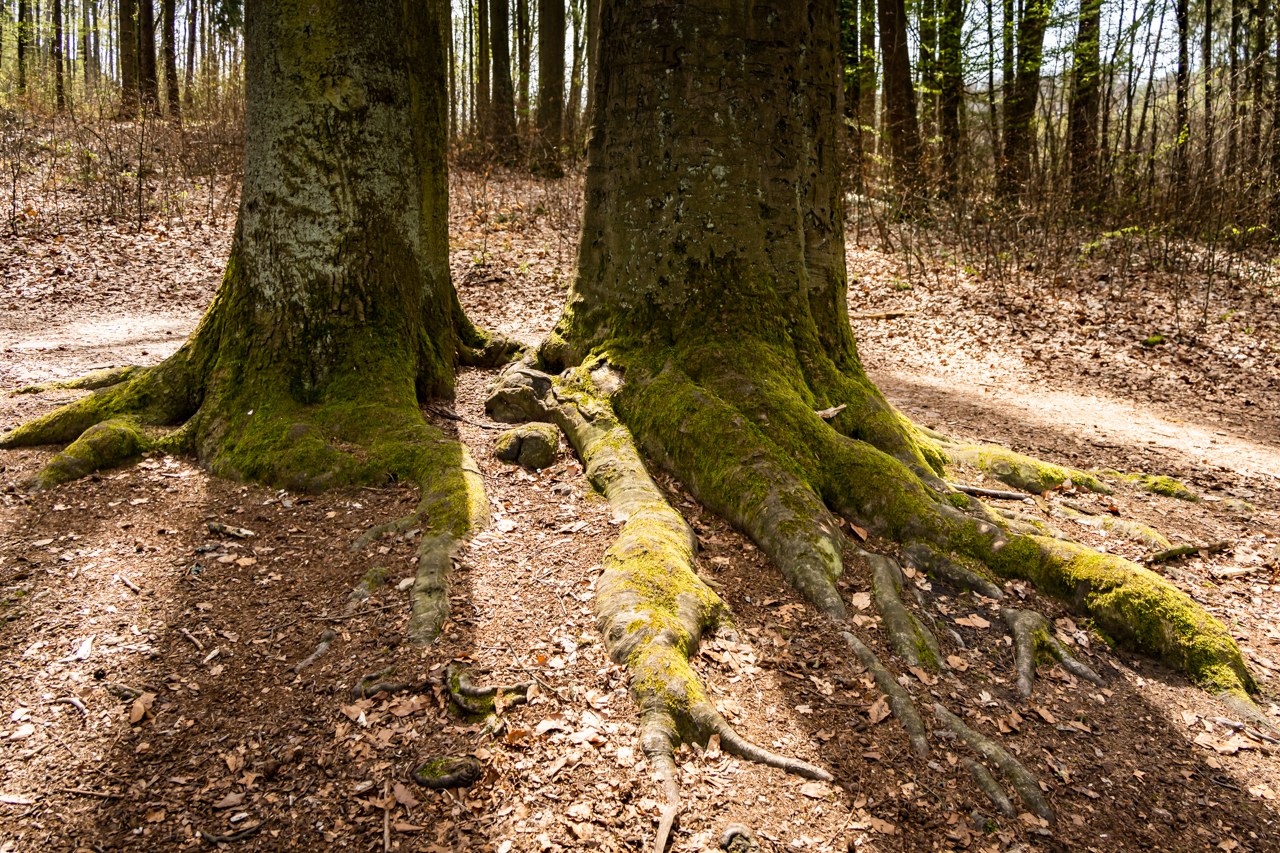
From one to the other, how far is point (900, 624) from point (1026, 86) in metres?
16.2

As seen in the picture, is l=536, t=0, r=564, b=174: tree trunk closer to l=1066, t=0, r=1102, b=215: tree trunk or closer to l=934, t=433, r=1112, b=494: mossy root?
l=1066, t=0, r=1102, b=215: tree trunk

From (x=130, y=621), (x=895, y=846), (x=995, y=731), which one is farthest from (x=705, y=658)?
(x=130, y=621)

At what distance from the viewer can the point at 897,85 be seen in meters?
15.8

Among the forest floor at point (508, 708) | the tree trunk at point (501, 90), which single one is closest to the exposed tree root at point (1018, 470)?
the forest floor at point (508, 708)

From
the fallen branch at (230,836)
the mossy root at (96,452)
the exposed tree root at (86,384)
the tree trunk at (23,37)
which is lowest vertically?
the fallen branch at (230,836)

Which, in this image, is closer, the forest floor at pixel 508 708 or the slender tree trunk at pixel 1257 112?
the forest floor at pixel 508 708

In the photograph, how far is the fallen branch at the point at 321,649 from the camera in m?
2.94

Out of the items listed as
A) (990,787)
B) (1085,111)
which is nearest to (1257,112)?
(1085,111)

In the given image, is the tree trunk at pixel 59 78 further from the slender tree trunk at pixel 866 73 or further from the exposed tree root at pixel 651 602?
the exposed tree root at pixel 651 602

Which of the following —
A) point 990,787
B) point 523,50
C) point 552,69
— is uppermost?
point 523,50

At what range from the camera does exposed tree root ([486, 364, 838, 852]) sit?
2637 millimetres

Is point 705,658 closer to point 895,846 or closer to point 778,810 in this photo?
point 778,810

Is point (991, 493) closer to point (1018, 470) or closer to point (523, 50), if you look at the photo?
point (1018, 470)

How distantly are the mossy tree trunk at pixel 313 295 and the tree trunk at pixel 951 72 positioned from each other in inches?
532
